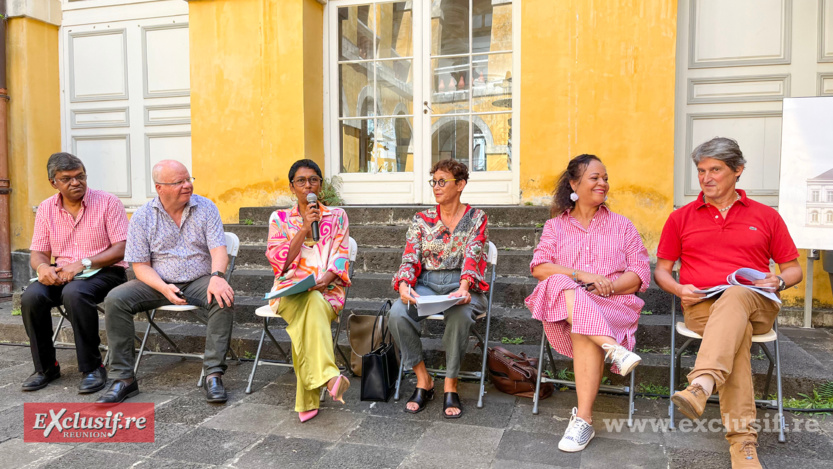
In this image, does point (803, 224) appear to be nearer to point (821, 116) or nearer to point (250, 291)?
point (821, 116)

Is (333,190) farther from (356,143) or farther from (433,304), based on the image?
(433,304)

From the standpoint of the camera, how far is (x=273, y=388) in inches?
144

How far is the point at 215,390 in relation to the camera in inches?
134

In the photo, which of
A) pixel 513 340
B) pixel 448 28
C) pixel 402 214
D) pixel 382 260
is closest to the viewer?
pixel 513 340

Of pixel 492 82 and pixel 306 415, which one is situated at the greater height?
pixel 492 82

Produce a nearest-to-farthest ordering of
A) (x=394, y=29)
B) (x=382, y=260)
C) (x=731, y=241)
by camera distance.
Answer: (x=731, y=241) < (x=382, y=260) < (x=394, y=29)

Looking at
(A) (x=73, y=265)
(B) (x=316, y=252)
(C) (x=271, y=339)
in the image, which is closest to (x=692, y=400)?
(B) (x=316, y=252)

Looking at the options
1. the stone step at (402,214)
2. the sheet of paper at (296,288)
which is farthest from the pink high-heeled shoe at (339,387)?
the stone step at (402,214)

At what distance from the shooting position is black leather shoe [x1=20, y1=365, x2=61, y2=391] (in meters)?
3.66

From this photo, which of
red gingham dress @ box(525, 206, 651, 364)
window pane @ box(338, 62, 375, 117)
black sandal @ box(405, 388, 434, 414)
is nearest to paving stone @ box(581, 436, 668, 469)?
red gingham dress @ box(525, 206, 651, 364)

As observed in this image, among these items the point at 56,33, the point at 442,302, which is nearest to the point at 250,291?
the point at 442,302

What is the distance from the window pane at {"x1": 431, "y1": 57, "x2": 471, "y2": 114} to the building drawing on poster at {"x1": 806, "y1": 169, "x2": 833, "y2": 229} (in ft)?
10.3

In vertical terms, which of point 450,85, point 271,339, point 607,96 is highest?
point 450,85

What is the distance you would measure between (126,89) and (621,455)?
6804 mm
